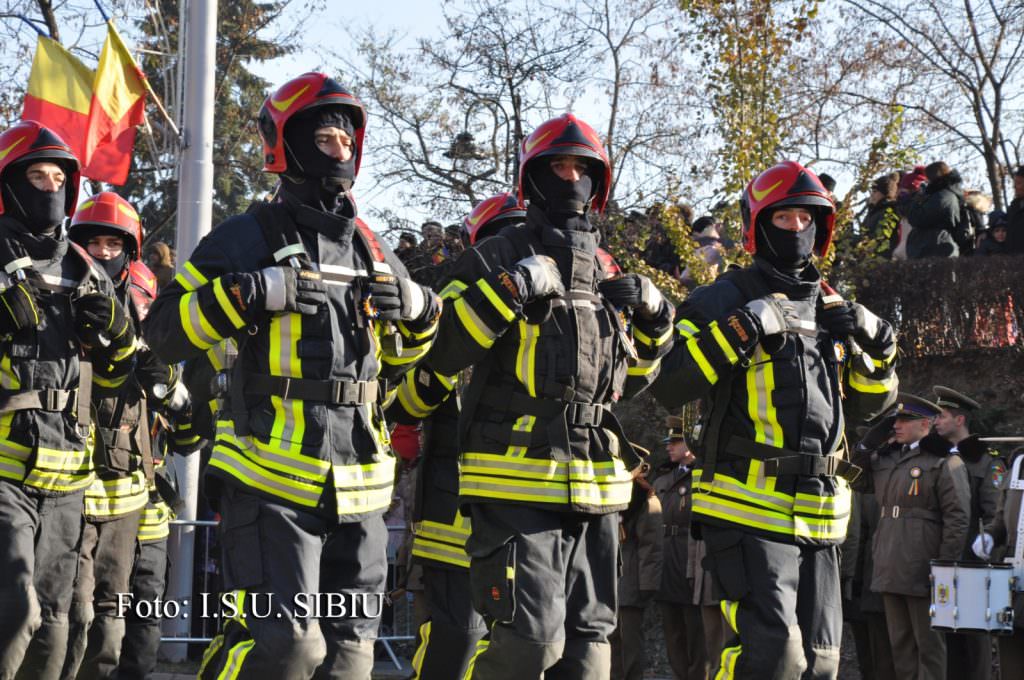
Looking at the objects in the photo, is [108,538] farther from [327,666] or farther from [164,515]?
[327,666]

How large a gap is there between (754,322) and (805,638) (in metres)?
1.48

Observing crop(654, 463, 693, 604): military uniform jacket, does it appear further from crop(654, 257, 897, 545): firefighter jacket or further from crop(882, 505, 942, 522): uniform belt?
crop(654, 257, 897, 545): firefighter jacket

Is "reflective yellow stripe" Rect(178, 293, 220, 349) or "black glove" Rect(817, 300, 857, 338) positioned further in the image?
"black glove" Rect(817, 300, 857, 338)

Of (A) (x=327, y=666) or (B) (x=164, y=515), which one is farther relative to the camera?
(B) (x=164, y=515)

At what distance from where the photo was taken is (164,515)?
9.55 meters

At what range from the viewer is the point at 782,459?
276 inches

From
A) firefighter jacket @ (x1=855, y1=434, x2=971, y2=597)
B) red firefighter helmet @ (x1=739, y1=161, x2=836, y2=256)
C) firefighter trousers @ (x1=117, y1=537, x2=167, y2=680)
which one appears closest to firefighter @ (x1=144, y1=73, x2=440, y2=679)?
red firefighter helmet @ (x1=739, y1=161, x2=836, y2=256)

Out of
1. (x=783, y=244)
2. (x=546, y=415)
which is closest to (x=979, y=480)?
(x=783, y=244)

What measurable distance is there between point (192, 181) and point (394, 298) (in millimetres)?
7971

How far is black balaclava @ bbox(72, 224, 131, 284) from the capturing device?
29.6 feet

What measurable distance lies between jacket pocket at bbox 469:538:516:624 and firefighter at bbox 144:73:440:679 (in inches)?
20.3

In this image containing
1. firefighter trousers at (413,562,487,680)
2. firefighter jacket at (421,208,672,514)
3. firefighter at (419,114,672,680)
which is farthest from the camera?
firefighter trousers at (413,562,487,680)

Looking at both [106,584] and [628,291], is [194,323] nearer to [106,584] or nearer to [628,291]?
[628,291]

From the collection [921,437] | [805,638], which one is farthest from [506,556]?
[921,437]
